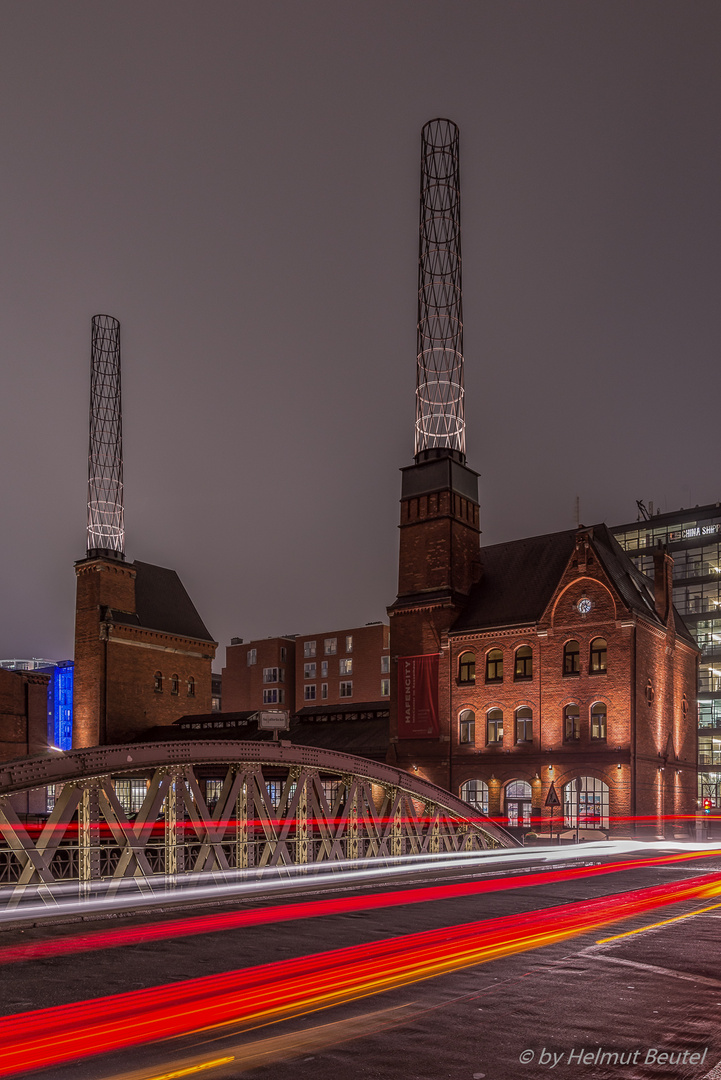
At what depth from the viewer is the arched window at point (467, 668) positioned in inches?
1805

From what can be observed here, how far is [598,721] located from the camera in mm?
41344

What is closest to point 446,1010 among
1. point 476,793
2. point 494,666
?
point 494,666

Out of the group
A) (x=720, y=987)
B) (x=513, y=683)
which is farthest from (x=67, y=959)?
(x=513, y=683)

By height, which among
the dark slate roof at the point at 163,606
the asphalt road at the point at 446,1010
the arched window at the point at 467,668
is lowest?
the asphalt road at the point at 446,1010

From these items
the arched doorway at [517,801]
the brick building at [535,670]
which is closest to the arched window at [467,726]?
the brick building at [535,670]

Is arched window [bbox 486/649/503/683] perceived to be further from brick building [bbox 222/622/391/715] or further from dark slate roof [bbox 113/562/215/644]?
brick building [bbox 222/622/391/715]

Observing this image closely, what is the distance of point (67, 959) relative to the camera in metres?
11.0

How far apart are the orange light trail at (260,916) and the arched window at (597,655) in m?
19.6

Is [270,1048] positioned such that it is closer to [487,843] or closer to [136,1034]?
[136,1034]

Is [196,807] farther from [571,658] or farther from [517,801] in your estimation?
[517,801]

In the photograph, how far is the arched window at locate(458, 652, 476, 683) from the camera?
4584 cm

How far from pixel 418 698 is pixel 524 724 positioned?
18.7 ft

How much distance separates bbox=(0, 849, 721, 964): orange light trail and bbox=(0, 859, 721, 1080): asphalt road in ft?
1.45

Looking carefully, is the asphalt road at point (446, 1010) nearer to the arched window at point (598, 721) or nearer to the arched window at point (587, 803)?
the arched window at point (587, 803)
